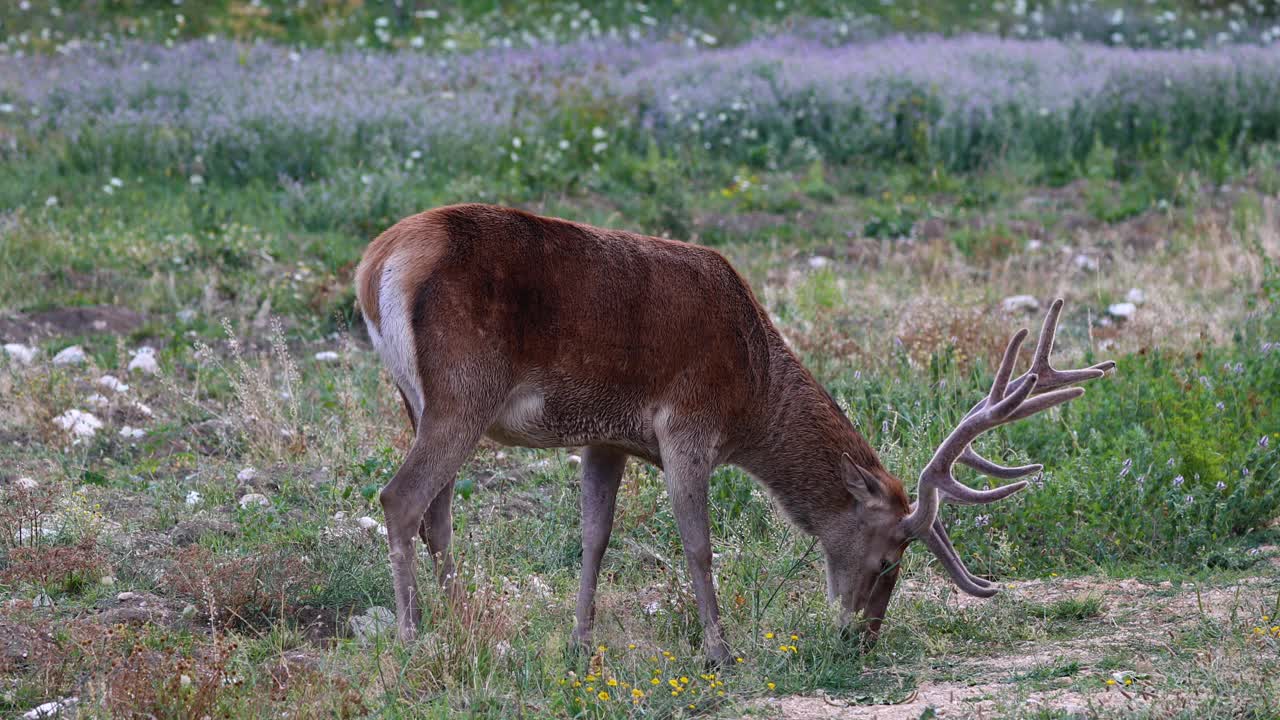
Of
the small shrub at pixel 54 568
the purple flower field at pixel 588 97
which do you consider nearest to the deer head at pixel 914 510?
the small shrub at pixel 54 568

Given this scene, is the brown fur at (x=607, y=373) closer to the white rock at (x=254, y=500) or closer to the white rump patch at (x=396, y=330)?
the white rump patch at (x=396, y=330)

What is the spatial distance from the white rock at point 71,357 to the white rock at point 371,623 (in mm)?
3952

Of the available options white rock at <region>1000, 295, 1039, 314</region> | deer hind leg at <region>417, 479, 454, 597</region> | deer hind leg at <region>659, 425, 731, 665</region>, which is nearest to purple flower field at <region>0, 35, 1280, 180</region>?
white rock at <region>1000, 295, 1039, 314</region>

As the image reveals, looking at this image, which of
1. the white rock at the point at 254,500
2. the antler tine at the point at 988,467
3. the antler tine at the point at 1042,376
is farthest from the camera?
the white rock at the point at 254,500

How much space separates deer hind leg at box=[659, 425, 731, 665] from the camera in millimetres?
5633

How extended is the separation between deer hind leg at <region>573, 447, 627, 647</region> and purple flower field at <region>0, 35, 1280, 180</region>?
313 inches

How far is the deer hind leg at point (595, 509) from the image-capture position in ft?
19.4

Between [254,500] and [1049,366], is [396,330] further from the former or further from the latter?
[1049,366]

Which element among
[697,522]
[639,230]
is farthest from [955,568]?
[639,230]

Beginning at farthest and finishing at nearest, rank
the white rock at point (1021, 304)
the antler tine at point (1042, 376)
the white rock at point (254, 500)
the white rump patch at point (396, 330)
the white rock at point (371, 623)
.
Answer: the white rock at point (1021, 304)
the white rock at point (254, 500)
the antler tine at point (1042, 376)
the white rock at point (371, 623)
the white rump patch at point (396, 330)

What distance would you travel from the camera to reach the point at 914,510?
5.77m

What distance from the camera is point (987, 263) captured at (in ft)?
39.7

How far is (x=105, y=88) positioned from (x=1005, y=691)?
12.8 metres

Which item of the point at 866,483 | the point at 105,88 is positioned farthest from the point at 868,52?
the point at 866,483
